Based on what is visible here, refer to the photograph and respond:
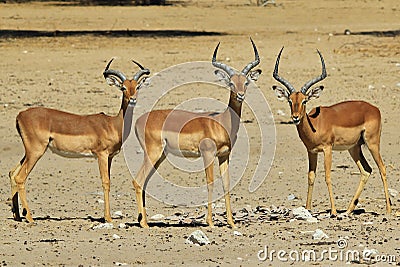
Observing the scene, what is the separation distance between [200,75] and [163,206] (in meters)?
8.94

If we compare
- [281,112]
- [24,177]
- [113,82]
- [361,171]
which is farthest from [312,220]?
[281,112]

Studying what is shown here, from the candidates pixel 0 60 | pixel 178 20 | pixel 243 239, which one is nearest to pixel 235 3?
pixel 178 20

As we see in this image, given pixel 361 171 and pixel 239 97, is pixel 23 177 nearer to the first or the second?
pixel 239 97

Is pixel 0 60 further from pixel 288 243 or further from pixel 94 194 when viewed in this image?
pixel 288 243

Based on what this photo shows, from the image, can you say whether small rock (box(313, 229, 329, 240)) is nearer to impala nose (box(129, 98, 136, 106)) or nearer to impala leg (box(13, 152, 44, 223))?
impala nose (box(129, 98, 136, 106))

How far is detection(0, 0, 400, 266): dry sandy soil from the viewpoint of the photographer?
30.9 ft

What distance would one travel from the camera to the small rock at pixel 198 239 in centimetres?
937

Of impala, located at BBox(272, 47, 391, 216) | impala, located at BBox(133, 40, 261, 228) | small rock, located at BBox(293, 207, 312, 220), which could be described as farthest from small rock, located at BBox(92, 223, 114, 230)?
impala, located at BBox(272, 47, 391, 216)

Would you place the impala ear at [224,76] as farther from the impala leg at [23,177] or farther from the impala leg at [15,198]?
the impala leg at [15,198]

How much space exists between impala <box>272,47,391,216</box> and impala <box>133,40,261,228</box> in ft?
2.76

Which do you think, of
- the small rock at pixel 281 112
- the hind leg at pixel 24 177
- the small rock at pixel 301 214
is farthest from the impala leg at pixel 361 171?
the small rock at pixel 281 112

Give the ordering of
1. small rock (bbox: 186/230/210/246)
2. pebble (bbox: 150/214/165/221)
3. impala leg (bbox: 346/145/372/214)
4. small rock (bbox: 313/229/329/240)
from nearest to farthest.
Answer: small rock (bbox: 186/230/210/246) < small rock (bbox: 313/229/329/240) < pebble (bbox: 150/214/165/221) < impala leg (bbox: 346/145/372/214)

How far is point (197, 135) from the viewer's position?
1040cm

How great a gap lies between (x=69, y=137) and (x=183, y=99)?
8019 mm
